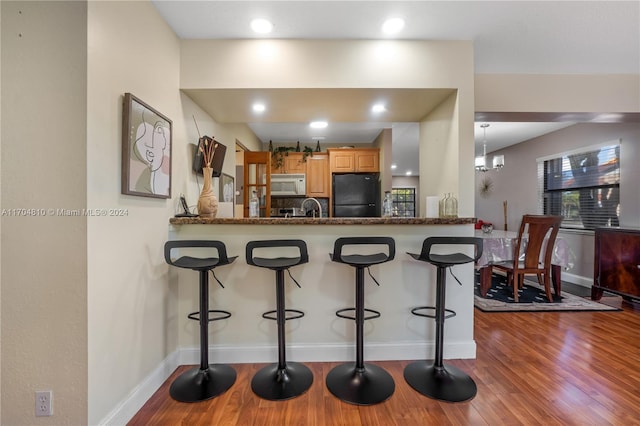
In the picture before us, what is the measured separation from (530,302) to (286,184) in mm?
3706

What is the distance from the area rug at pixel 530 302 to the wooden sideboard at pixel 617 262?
0.75 ft

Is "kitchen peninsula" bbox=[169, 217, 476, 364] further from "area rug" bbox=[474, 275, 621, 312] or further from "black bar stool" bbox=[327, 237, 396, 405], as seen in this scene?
"area rug" bbox=[474, 275, 621, 312]

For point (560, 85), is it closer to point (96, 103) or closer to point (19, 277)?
point (96, 103)

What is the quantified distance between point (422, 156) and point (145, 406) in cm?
283

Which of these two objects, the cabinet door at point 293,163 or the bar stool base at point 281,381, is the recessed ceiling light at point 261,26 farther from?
the cabinet door at point 293,163

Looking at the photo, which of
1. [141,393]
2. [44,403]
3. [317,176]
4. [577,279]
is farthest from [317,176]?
[577,279]

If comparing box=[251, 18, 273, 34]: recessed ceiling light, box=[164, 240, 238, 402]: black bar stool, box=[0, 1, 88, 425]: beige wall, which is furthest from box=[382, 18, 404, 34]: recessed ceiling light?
box=[164, 240, 238, 402]: black bar stool

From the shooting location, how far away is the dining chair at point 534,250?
125 inches

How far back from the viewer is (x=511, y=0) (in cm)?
166

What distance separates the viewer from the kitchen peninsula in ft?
6.43

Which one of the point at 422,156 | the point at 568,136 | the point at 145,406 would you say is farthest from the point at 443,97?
the point at 568,136

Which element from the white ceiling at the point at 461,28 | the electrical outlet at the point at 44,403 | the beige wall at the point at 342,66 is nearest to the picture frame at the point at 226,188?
the white ceiling at the point at 461,28

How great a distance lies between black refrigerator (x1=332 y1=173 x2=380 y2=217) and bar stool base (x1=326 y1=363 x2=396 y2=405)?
112 inches

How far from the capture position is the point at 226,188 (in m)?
3.06
